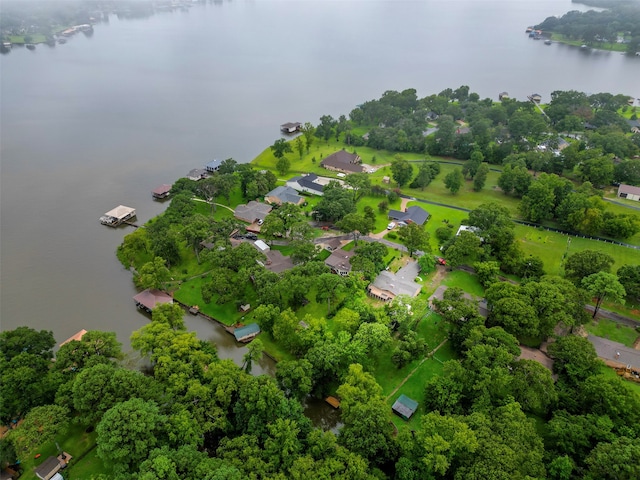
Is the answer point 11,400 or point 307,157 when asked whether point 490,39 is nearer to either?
point 307,157

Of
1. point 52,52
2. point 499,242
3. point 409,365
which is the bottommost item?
point 409,365

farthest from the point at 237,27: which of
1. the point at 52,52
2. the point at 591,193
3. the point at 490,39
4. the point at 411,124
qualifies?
the point at 591,193

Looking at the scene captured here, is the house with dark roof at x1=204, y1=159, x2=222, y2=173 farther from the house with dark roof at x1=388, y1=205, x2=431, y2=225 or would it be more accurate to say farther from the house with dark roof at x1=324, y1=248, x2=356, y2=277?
the house with dark roof at x1=324, y1=248, x2=356, y2=277

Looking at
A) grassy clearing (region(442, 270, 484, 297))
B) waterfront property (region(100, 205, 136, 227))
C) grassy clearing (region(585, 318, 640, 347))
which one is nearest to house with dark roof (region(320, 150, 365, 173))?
grassy clearing (region(442, 270, 484, 297))

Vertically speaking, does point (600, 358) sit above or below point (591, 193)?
below

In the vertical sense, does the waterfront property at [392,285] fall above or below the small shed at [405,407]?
above

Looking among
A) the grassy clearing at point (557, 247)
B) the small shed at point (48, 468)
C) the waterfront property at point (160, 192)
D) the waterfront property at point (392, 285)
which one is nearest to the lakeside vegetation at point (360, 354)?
the grassy clearing at point (557, 247)

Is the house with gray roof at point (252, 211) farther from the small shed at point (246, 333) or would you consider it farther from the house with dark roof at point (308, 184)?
the small shed at point (246, 333)
